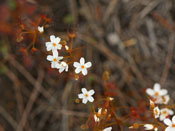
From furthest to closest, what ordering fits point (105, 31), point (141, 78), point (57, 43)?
point (105, 31), point (141, 78), point (57, 43)

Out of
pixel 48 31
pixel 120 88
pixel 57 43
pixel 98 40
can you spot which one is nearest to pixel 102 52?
pixel 98 40

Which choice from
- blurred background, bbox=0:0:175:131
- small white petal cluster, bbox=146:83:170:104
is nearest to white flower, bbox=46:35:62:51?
small white petal cluster, bbox=146:83:170:104

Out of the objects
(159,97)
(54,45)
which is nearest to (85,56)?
(159,97)

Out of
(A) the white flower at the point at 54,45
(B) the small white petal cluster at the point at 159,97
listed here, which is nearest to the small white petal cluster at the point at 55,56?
(A) the white flower at the point at 54,45

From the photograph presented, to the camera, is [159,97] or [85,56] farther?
[85,56]

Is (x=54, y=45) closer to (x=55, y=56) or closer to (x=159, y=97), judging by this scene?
(x=55, y=56)

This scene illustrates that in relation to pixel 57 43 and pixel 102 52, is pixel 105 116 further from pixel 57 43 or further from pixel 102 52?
pixel 102 52

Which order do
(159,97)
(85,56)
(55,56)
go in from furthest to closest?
1. (85,56)
2. (159,97)
3. (55,56)

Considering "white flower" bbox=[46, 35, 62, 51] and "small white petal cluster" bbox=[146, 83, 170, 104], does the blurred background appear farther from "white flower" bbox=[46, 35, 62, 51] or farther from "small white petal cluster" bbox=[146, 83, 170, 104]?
"white flower" bbox=[46, 35, 62, 51]
